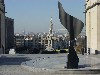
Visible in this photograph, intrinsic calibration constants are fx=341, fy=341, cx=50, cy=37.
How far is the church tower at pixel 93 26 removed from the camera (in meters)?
46.6

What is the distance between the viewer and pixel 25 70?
22.9 m

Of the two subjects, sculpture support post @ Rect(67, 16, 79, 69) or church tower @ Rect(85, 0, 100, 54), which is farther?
church tower @ Rect(85, 0, 100, 54)

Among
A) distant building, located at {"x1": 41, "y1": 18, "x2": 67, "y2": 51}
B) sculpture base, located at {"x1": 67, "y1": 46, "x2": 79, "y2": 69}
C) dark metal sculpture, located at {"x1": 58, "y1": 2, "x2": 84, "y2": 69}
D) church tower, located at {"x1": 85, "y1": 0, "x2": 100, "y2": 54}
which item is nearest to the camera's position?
sculpture base, located at {"x1": 67, "y1": 46, "x2": 79, "y2": 69}

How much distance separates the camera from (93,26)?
5016cm

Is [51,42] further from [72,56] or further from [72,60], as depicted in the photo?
[72,60]

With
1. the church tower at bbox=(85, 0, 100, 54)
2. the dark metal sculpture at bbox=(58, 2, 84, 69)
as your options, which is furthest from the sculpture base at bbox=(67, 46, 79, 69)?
the church tower at bbox=(85, 0, 100, 54)

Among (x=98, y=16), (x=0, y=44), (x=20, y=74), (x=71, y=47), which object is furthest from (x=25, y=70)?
(x=0, y=44)

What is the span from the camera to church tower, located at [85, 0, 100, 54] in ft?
153

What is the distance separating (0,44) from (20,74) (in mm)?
34445

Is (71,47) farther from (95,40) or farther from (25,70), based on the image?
(95,40)

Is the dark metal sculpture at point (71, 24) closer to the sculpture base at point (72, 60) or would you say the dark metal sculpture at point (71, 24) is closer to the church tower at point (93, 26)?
the sculpture base at point (72, 60)

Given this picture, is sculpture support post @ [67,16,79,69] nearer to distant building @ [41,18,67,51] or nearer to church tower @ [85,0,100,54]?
church tower @ [85,0,100,54]

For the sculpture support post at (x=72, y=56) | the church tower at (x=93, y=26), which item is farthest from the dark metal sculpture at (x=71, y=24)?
the church tower at (x=93, y=26)

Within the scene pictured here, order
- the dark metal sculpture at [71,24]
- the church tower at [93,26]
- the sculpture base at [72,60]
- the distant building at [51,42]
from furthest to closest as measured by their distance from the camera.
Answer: the distant building at [51,42]
the church tower at [93,26]
the dark metal sculpture at [71,24]
the sculpture base at [72,60]
